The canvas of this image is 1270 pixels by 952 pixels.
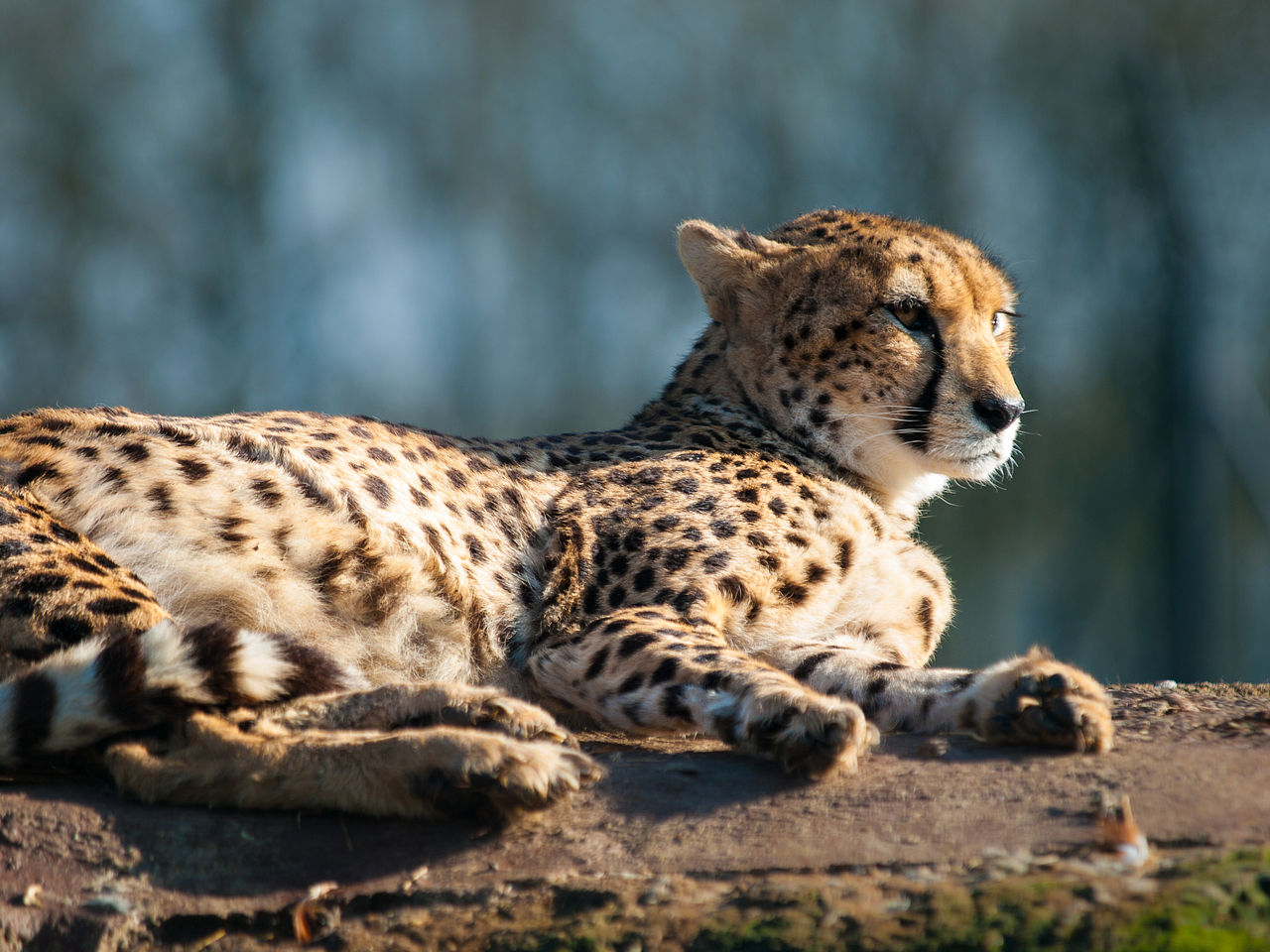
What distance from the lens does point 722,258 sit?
2.91m

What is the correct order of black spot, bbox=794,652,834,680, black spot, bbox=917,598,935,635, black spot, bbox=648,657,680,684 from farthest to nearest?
black spot, bbox=917,598,935,635, black spot, bbox=794,652,834,680, black spot, bbox=648,657,680,684

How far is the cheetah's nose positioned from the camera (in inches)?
102

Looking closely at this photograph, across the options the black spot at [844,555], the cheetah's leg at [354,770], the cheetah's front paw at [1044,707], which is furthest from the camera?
the black spot at [844,555]

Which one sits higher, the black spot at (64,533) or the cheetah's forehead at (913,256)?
the cheetah's forehead at (913,256)

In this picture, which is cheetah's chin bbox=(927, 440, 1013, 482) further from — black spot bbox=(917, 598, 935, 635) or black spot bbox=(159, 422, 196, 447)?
black spot bbox=(159, 422, 196, 447)

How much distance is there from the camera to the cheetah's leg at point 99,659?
159cm

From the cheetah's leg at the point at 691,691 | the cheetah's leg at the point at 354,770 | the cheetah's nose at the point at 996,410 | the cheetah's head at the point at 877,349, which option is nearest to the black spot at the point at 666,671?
the cheetah's leg at the point at 691,691

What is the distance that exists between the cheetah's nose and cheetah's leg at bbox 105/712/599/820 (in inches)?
54.4

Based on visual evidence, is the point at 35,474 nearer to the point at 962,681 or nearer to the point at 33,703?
the point at 33,703

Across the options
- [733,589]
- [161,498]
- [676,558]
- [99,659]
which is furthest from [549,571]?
[99,659]

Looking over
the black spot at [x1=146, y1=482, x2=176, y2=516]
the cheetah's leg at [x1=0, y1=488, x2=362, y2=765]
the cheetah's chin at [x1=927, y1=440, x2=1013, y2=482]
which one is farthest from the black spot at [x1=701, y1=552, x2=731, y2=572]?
the black spot at [x1=146, y1=482, x2=176, y2=516]

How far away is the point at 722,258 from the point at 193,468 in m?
1.39

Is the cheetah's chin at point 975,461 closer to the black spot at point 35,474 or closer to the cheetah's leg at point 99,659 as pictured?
the cheetah's leg at point 99,659

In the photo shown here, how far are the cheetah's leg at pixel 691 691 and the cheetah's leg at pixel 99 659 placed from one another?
46 centimetres
